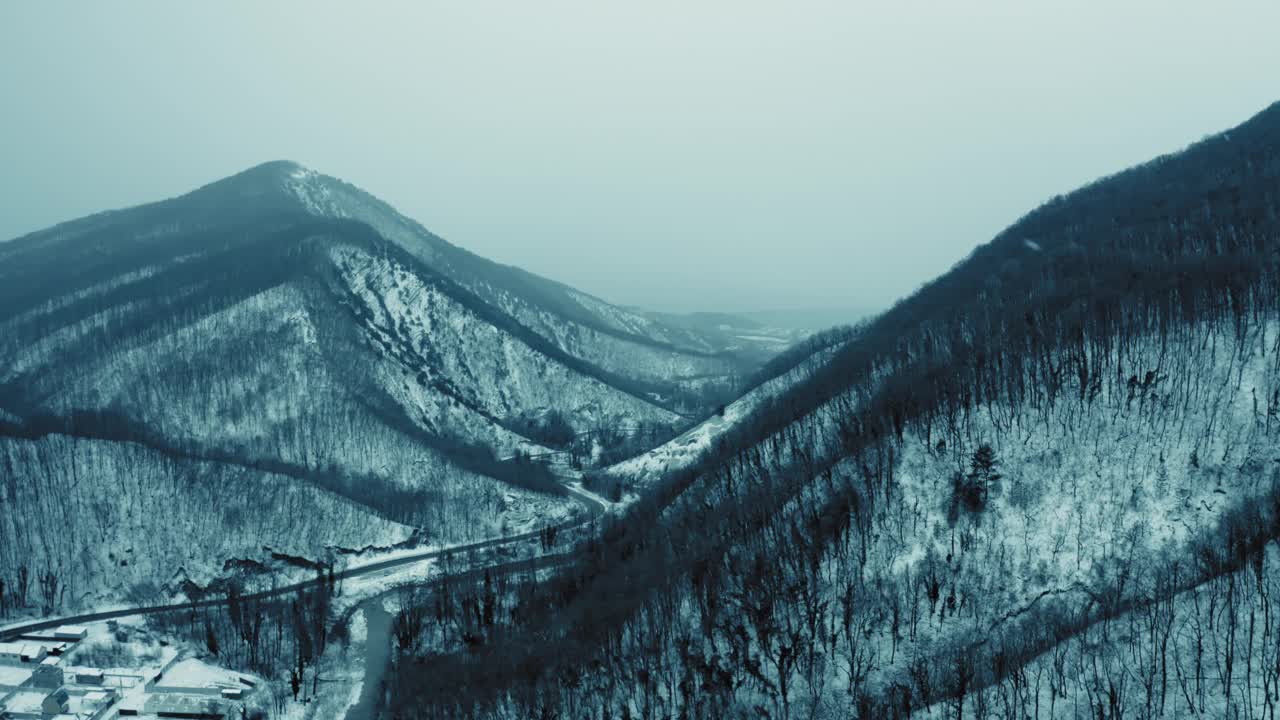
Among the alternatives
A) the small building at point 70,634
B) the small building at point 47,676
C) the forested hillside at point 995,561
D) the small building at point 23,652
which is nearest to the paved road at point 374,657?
the forested hillside at point 995,561

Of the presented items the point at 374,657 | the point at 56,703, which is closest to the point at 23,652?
the point at 56,703

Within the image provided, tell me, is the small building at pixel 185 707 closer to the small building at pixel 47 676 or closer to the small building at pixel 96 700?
the small building at pixel 96 700

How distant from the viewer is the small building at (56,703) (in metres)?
81.9

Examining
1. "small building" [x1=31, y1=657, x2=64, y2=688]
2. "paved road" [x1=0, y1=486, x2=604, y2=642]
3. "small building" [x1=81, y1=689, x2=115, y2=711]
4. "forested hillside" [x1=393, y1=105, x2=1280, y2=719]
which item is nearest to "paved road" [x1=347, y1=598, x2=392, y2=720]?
"forested hillside" [x1=393, y1=105, x2=1280, y2=719]

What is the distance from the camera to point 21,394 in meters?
196

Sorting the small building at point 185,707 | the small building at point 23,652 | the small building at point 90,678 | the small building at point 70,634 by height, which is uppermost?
the small building at point 23,652

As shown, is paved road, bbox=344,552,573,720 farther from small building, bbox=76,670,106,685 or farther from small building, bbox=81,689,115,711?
small building, bbox=76,670,106,685

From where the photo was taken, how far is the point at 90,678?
8894cm

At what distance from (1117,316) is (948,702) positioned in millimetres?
56617

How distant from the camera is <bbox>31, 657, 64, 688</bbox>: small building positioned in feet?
284

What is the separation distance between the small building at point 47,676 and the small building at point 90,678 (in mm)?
1843

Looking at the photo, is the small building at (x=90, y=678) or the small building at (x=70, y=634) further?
the small building at (x=70, y=634)

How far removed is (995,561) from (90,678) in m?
103

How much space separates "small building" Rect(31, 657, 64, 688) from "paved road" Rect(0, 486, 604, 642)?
24448 mm
